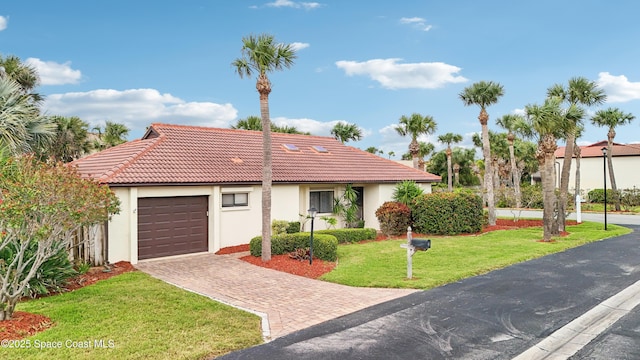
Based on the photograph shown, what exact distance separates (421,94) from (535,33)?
5.81m

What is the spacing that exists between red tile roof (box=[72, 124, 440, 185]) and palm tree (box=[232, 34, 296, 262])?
9.98ft

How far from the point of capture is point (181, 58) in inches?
696

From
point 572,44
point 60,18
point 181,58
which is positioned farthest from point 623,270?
point 60,18

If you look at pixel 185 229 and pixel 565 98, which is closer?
pixel 185 229

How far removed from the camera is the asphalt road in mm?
6047

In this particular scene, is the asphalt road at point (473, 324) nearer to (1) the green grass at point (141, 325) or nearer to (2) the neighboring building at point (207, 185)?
(1) the green grass at point (141, 325)

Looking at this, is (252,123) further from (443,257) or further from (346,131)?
(443,257)

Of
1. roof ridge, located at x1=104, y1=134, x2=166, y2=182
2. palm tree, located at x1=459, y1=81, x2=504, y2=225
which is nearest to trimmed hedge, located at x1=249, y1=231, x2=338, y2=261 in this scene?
roof ridge, located at x1=104, y1=134, x2=166, y2=182

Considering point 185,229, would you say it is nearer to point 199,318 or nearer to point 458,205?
point 199,318

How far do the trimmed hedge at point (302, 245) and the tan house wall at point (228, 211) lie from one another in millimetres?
2016

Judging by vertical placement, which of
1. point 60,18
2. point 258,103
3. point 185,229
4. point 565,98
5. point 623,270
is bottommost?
point 623,270

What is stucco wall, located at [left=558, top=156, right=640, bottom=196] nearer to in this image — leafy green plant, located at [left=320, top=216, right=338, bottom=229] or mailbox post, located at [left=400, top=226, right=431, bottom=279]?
leafy green plant, located at [left=320, top=216, right=338, bottom=229]

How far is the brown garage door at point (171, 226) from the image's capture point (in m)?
13.7

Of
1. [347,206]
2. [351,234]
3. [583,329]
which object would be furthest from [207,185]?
[583,329]
